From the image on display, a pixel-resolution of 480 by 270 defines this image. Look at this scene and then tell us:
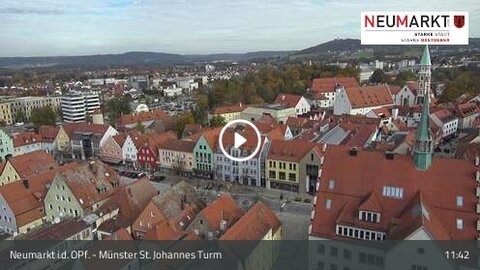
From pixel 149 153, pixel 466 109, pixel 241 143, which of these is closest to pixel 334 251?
pixel 241 143

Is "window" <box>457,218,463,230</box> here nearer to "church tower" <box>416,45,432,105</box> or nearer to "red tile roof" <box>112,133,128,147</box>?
"red tile roof" <box>112,133,128,147</box>

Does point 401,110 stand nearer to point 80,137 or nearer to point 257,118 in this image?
point 257,118

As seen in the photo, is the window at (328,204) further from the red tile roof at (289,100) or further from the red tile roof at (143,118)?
the red tile roof at (289,100)

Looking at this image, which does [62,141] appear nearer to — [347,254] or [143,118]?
[143,118]

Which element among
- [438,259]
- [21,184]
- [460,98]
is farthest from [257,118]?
[438,259]

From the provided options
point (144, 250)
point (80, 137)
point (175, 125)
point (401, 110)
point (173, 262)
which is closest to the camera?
point (173, 262)

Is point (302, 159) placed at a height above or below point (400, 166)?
below

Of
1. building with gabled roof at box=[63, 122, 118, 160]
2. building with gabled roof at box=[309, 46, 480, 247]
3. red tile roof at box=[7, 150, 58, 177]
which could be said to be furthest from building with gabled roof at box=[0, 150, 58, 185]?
building with gabled roof at box=[309, 46, 480, 247]
